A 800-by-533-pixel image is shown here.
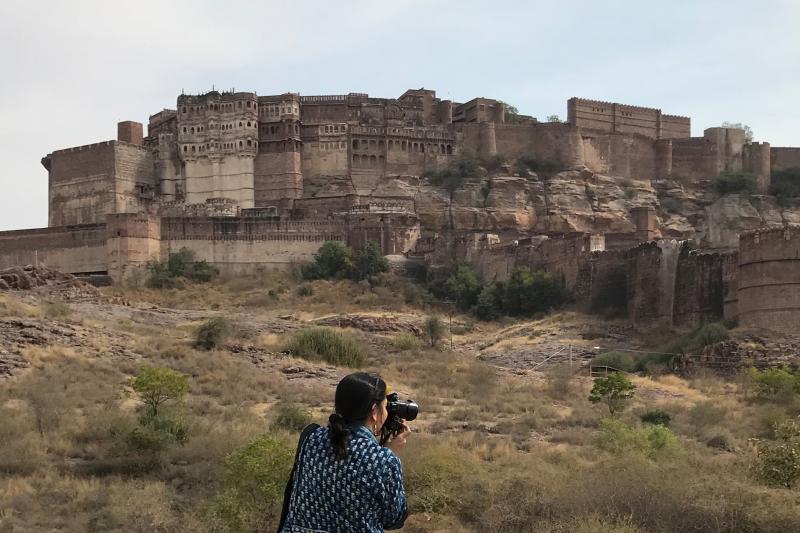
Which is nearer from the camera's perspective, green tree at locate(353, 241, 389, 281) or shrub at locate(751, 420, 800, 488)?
shrub at locate(751, 420, 800, 488)

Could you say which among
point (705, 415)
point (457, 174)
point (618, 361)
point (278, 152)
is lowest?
point (618, 361)

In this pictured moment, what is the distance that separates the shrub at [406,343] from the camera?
3114 centimetres

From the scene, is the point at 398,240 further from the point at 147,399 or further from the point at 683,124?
the point at 147,399

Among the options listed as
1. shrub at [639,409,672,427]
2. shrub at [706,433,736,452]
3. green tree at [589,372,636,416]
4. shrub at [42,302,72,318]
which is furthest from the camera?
shrub at [42,302,72,318]

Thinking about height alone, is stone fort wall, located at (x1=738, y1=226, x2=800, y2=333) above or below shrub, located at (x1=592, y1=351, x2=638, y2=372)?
above

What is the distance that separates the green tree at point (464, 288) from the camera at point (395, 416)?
36.3 meters

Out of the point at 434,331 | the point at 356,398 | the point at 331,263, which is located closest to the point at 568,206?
the point at 331,263

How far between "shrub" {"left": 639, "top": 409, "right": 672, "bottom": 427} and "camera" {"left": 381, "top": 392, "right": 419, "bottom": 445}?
1467cm

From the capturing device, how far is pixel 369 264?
147 feet

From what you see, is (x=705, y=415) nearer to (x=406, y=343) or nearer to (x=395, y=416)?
(x=406, y=343)

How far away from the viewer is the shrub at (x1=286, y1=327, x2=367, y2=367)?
27016mm

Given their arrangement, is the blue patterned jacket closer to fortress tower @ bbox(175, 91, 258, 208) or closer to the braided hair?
the braided hair

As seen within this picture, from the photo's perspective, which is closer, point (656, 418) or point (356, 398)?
point (356, 398)

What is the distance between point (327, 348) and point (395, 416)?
73.7 ft
